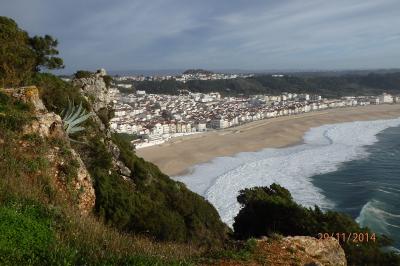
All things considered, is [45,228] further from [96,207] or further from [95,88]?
[95,88]

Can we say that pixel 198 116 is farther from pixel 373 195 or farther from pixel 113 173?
pixel 113 173

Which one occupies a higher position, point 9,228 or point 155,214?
point 9,228

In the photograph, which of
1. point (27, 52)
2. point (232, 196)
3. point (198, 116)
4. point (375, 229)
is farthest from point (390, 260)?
point (198, 116)

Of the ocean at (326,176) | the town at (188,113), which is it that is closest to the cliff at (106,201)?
the ocean at (326,176)

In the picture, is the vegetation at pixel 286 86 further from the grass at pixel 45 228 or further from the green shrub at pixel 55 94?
the grass at pixel 45 228

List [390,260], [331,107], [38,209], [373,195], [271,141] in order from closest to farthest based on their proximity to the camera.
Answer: [38,209] < [390,260] < [373,195] < [271,141] < [331,107]

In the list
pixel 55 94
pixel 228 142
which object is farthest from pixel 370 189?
pixel 228 142

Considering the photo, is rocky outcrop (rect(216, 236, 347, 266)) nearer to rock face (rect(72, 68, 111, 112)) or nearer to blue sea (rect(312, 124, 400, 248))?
blue sea (rect(312, 124, 400, 248))
